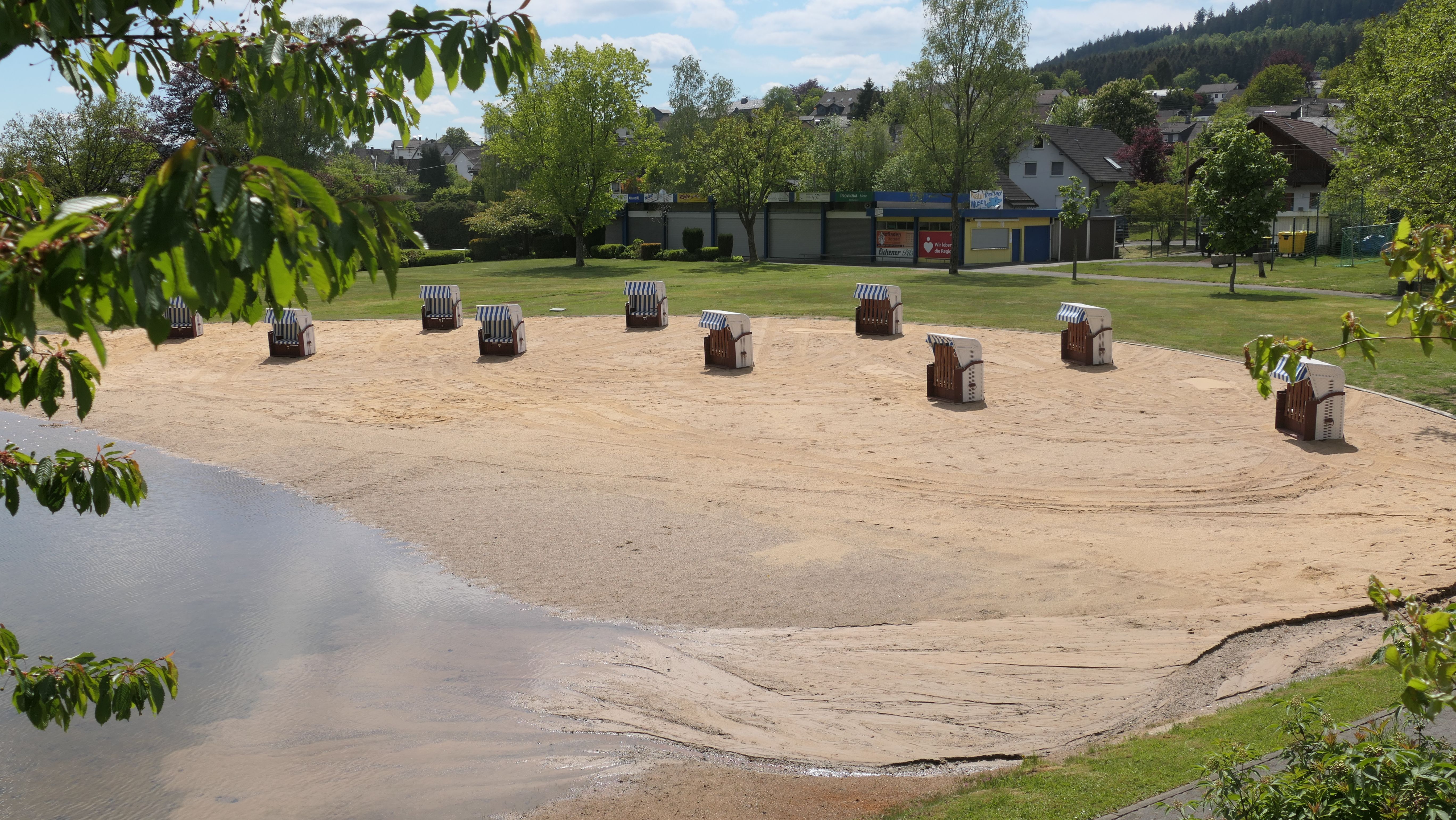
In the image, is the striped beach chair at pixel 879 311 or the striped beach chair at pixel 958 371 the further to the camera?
the striped beach chair at pixel 879 311

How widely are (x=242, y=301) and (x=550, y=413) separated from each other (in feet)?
53.9

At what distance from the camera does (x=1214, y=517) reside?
1277 cm

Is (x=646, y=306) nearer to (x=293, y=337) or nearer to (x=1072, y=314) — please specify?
(x=293, y=337)

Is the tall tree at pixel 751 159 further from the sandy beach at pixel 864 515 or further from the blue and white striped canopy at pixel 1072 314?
the blue and white striped canopy at pixel 1072 314

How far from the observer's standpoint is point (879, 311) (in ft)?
85.0

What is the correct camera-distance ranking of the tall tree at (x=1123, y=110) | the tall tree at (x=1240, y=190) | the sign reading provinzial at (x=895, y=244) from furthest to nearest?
the tall tree at (x=1123, y=110) < the sign reading provinzial at (x=895, y=244) < the tall tree at (x=1240, y=190)

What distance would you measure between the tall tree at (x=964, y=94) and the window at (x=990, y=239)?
15.0 ft

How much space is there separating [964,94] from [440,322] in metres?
29.2

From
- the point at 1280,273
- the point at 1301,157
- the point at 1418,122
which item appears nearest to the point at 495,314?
the point at 1418,122

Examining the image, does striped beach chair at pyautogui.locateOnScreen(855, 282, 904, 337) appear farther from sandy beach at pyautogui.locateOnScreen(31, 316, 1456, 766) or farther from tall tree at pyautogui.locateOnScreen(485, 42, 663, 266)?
tall tree at pyautogui.locateOnScreen(485, 42, 663, 266)

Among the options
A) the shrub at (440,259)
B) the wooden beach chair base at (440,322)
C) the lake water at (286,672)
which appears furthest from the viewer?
the shrub at (440,259)

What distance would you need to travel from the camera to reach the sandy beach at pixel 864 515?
868 cm

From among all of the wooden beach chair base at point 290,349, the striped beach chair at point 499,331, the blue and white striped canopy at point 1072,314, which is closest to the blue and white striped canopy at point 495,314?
the striped beach chair at point 499,331

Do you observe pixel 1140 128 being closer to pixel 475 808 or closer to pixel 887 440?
pixel 887 440
